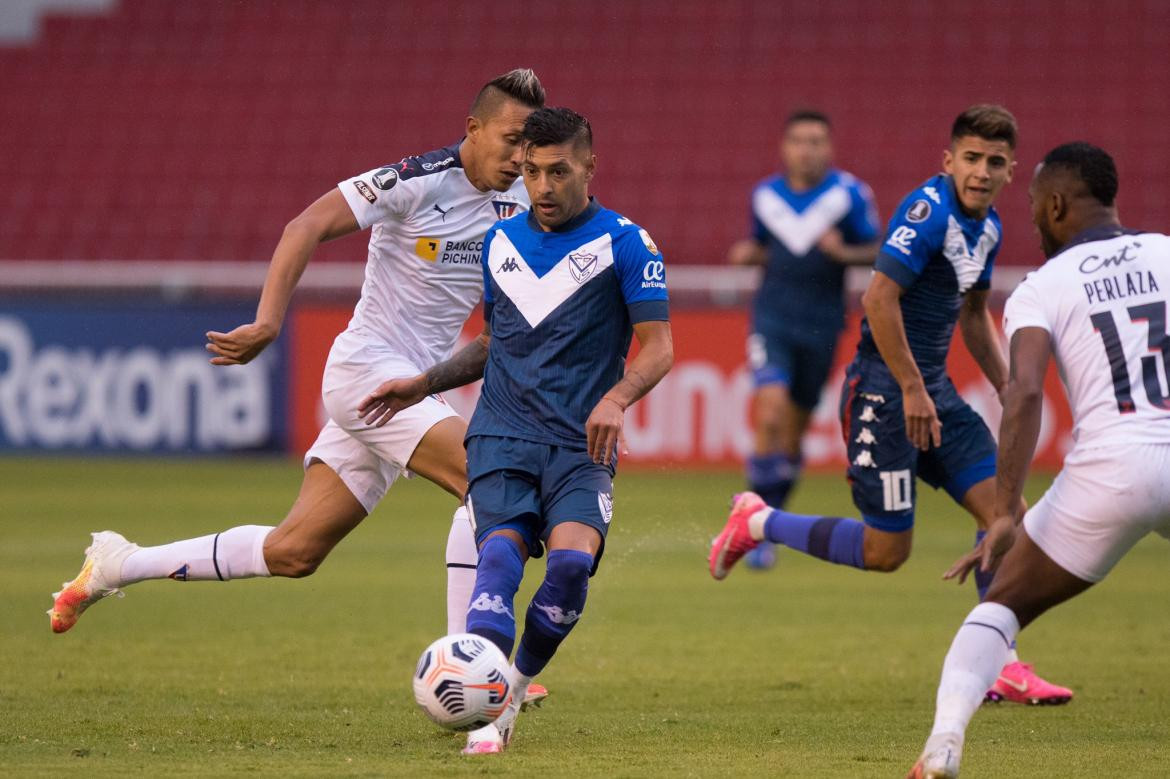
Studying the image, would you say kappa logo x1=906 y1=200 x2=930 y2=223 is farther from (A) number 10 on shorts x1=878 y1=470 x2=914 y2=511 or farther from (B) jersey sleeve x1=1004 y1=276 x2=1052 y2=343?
(B) jersey sleeve x1=1004 y1=276 x2=1052 y2=343

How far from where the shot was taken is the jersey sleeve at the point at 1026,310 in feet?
16.3

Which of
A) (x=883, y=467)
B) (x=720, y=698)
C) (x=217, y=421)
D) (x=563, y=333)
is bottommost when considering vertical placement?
(x=217, y=421)

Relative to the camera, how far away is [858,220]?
11.5m

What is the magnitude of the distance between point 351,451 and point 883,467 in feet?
7.14

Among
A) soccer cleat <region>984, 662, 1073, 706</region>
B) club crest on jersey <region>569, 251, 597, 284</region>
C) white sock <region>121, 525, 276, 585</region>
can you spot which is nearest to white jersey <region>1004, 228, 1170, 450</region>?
club crest on jersey <region>569, 251, 597, 284</region>

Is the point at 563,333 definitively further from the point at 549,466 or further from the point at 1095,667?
the point at 1095,667

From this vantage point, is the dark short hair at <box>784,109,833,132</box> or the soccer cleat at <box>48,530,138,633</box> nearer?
the soccer cleat at <box>48,530,138,633</box>

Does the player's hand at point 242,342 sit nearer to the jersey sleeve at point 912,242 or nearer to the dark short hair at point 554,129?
the dark short hair at point 554,129

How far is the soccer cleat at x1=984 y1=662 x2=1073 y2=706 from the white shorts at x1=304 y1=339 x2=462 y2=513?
235 cm

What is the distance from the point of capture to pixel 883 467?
23.2 feet

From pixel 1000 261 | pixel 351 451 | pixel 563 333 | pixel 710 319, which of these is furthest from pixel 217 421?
pixel 563 333

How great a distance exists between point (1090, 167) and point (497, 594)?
2.19 m

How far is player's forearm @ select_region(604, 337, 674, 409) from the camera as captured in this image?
5.32 m

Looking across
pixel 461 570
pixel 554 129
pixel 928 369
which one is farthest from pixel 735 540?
pixel 554 129
